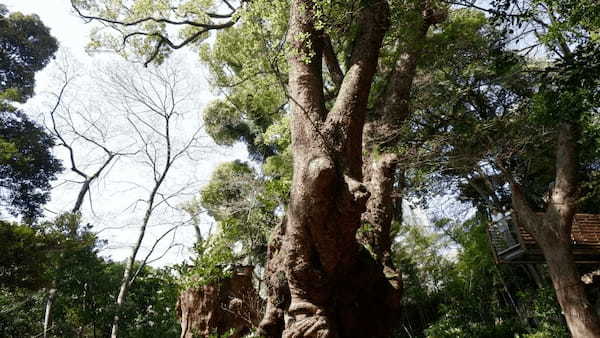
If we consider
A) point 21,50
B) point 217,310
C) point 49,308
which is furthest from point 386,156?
point 21,50

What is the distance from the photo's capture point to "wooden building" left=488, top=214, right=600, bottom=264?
811 centimetres

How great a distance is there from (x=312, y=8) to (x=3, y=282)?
7186 millimetres

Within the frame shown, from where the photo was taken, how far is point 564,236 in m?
6.28

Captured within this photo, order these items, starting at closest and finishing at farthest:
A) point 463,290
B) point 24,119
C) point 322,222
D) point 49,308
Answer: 1. point 322,222
2. point 49,308
3. point 463,290
4. point 24,119

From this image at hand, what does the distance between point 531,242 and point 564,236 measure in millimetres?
1903

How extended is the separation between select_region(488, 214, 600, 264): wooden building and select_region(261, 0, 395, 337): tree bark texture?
20.9ft

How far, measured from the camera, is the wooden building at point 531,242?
8109 millimetres

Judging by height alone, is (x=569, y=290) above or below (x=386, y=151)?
below

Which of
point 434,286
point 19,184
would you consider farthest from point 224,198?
point 434,286

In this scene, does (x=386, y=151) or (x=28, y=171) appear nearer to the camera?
(x=386, y=151)

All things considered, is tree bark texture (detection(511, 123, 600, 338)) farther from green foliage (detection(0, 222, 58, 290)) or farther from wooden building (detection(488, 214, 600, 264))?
green foliage (detection(0, 222, 58, 290))

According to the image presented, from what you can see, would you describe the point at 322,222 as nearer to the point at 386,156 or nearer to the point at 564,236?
the point at 386,156

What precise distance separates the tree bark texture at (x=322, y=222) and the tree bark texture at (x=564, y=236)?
437 cm

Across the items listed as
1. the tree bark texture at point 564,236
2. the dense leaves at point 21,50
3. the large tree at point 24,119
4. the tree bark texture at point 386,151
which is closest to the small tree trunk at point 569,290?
the tree bark texture at point 564,236
